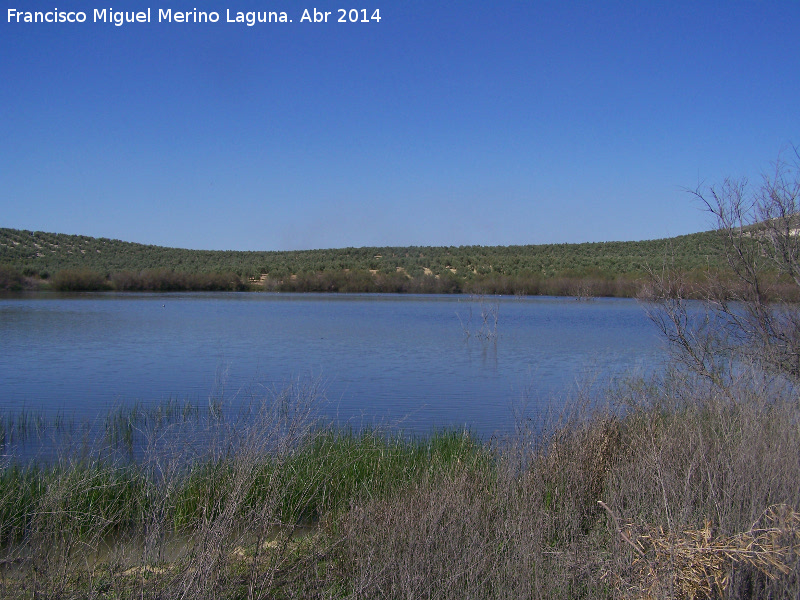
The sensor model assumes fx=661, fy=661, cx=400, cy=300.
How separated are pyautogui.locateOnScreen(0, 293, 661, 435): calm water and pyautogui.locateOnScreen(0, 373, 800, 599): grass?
2.66m

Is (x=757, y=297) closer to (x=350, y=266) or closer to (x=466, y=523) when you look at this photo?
(x=466, y=523)

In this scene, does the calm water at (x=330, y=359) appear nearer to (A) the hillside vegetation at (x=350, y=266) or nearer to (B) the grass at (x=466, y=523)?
(B) the grass at (x=466, y=523)

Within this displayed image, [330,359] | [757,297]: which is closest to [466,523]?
[757,297]

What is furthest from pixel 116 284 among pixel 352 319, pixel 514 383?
pixel 514 383

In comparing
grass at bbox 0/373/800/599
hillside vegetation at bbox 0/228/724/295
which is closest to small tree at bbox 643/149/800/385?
grass at bbox 0/373/800/599

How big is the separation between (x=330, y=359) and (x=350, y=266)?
46778 millimetres

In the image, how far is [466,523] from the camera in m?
4.16

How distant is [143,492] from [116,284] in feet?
165

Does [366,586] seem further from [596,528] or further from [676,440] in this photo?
[676,440]

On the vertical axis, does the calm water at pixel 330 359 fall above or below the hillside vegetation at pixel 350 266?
below

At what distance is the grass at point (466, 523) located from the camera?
3.42m

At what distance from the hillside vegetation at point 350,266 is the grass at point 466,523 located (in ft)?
105

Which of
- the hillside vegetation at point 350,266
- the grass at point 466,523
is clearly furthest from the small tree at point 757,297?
the hillside vegetation at point 350,266

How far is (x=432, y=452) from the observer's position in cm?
705
